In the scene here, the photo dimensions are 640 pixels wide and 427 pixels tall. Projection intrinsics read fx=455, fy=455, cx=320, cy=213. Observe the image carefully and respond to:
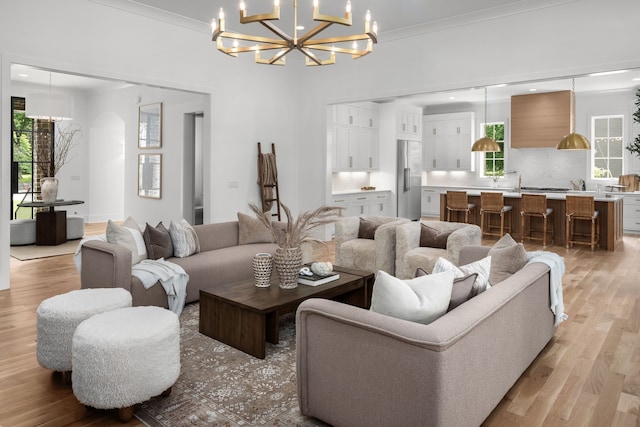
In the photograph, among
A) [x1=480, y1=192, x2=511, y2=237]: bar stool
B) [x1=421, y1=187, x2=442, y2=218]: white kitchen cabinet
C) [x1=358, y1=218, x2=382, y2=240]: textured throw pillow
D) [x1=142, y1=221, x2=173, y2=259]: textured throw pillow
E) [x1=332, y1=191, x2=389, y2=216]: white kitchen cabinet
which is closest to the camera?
[x1=142, y1=221, x2=173, y2=259]: textured throw pillow

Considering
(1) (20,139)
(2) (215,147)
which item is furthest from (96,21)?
(1) (20,139)

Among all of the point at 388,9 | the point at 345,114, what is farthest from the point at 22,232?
the point at 388,9

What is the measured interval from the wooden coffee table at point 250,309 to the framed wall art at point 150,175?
557 cm

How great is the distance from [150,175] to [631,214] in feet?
32.2

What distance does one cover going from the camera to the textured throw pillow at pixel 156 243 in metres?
4.43

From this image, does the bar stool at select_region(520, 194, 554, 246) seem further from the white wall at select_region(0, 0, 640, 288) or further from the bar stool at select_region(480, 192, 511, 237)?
the white wall at select_region(0, 0, 640, 288)

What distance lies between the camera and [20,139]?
9.91 m

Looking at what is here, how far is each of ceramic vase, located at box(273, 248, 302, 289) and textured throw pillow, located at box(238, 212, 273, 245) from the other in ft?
6.29

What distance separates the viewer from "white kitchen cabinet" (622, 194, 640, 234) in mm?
9336

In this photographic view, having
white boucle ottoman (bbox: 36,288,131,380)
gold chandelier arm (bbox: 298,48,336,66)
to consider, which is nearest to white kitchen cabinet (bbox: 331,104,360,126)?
gold chandelier arm (bbox: 298,48,336,66)

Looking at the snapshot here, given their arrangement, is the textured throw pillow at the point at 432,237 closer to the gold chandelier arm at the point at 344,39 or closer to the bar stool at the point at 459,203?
the gold chandelier arm at the point at 344,39

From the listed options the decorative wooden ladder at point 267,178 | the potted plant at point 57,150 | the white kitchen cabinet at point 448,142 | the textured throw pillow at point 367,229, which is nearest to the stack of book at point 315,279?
the textured throw pillow at point 367,229

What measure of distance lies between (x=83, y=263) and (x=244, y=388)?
90.1 inches

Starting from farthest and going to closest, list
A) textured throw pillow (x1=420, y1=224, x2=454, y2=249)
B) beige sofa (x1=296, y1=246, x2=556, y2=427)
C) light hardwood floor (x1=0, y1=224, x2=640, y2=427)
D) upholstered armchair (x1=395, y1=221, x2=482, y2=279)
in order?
textured throw pillow (x1=420, y1=224, x2=454, y2=249) → upholstered armchair (x1=395, y1=221, x2=482, y2=279) → light hardwood floor (x1=0, y1=224, x2=640, y2=427) → beige sofa (x1=296, y1=246, x2=556, y2=427)
